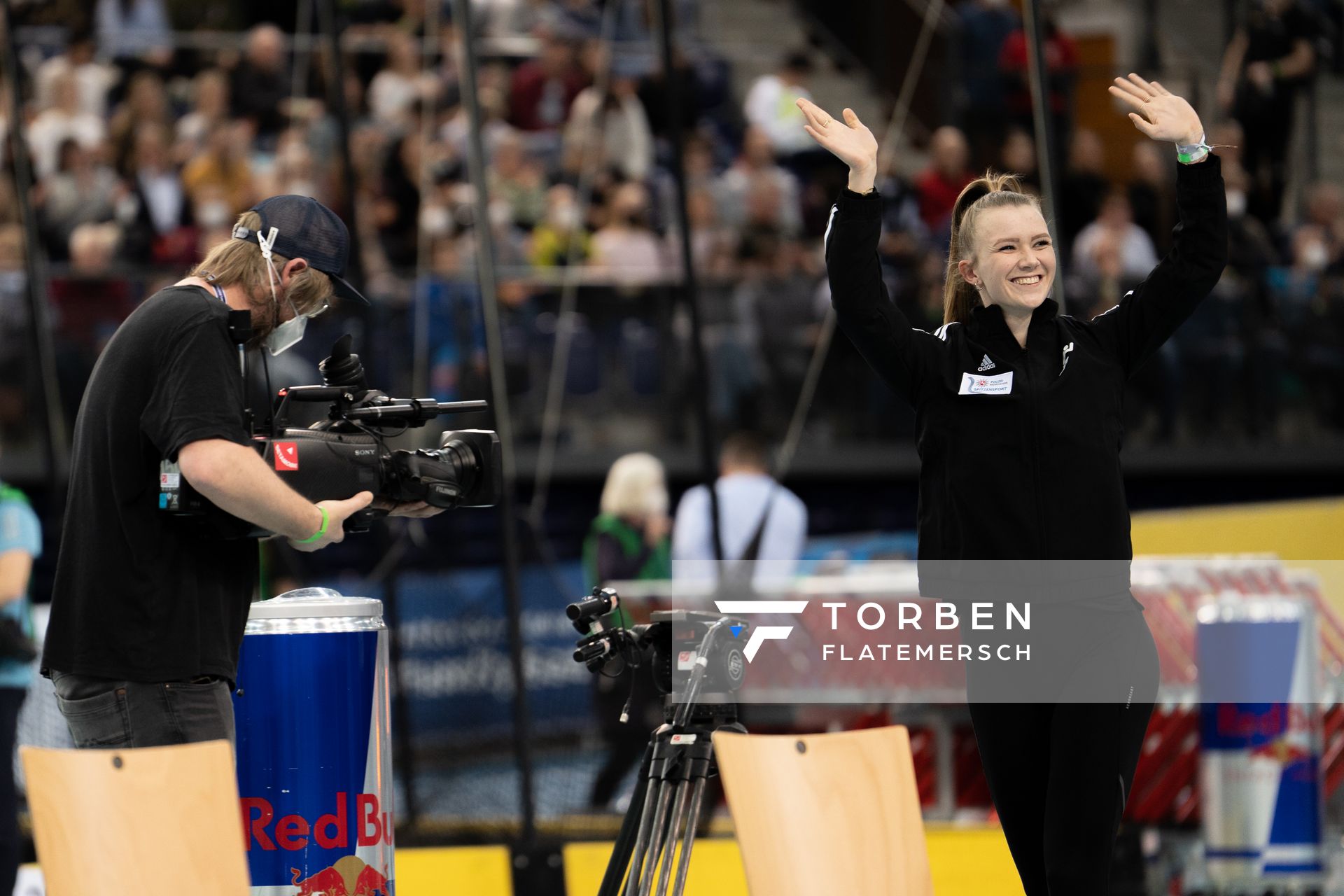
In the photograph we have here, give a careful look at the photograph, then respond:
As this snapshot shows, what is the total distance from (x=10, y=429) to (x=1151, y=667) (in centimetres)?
742

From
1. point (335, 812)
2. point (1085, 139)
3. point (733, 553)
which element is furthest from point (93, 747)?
point (1085, 139)

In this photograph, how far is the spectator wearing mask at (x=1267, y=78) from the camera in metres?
8.58

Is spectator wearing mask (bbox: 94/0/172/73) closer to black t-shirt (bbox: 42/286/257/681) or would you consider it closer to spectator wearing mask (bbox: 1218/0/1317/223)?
spectator wearing mask (bbox: 1218/0/1317/223)

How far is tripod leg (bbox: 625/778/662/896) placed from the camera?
3.64 metres

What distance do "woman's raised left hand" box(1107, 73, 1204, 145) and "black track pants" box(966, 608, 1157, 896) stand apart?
2.90ft

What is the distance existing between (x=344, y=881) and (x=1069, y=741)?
1524mm

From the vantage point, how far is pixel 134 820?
286 centimetres

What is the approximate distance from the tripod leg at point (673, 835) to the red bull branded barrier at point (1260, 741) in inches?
118

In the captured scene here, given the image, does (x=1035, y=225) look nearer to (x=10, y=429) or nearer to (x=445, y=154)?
(x=10, y=429)

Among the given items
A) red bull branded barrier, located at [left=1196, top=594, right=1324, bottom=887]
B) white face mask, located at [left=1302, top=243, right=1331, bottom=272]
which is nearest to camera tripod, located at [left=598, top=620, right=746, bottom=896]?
red bull branded barrier, located at [left=1196, top=594, right=1324, bottom=887]

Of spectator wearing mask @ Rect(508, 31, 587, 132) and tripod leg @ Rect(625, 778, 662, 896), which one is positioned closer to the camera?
tripod leg @ Rect(625, 778, 662, 896)

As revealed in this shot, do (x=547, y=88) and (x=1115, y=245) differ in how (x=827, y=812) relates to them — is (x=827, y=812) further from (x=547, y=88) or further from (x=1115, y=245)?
(x=547, y=88)

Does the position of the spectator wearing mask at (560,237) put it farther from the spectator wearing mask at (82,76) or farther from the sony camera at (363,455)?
the sony camera at (363,455)

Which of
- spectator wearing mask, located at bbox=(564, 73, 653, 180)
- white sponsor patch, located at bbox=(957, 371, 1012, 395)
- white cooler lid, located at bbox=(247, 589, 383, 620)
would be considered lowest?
white cooler lid, located at bbox=(247, 589, 383, 620)
